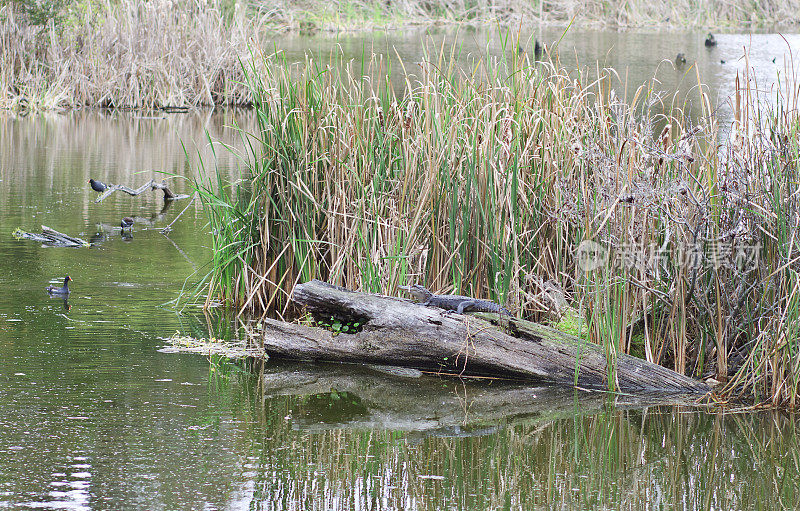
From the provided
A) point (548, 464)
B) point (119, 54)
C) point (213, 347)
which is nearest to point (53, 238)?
point (213, 347)

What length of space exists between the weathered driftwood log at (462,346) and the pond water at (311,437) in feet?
0.38

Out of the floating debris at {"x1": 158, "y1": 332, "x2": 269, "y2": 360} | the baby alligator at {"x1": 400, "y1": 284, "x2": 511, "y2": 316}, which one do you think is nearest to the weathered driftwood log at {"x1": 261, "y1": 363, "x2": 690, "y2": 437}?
the floating debris at {"x1": 158, "y1": 332, "x2": 269, "y2": 360}

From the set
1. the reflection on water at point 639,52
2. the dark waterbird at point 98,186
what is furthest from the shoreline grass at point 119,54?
the dark waterbird at point 98,186

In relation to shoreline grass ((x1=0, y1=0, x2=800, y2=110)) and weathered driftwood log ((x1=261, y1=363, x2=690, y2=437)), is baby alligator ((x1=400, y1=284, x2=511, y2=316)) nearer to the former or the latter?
weathered driftwood log ((x1=261, y1=363, x2=690, y2=437))

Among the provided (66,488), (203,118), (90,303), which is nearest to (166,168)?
(203,118)

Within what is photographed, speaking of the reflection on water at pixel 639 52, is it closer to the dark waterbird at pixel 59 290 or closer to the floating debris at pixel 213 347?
the dark waterbird at pixel 59 290

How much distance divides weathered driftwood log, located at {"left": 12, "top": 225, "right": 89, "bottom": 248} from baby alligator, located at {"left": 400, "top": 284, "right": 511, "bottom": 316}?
13.3ft

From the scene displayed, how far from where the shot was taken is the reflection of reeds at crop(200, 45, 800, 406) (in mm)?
5012

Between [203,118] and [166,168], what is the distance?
552cm

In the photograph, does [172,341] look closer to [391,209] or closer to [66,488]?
[391,209]

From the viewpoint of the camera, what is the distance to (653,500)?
3695 mm

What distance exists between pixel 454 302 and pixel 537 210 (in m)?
0.88

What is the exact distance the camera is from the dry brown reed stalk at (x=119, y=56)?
61.9 ft

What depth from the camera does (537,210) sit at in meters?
5.80
